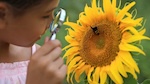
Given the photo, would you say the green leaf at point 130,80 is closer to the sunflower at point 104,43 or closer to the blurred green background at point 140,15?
the sunflower at point 104,43

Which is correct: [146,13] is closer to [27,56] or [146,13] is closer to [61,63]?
[27,56]

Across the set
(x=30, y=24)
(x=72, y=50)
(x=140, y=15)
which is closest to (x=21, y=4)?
(x=30, y=24)

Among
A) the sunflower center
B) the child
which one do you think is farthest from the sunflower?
the child

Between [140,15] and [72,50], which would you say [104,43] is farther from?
[140,15]

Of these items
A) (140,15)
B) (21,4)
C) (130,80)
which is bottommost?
(130,80)

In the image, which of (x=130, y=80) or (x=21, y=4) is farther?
(x=130, y=80)

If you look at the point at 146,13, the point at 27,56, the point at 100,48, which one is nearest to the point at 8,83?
the point at 27,56

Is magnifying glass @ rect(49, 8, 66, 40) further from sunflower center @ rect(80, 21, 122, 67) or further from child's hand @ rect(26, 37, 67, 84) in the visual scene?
sunflower center @ rect(80, 21, 122, 67)
